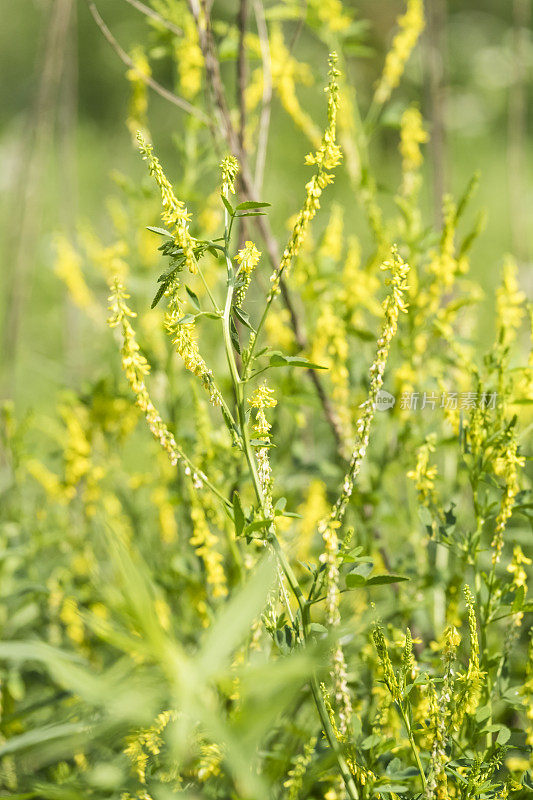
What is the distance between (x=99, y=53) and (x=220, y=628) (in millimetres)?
5535

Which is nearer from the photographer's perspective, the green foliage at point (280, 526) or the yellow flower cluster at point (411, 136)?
the green foliage at point (280, 526)

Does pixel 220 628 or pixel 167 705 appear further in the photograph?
pixel 167 705

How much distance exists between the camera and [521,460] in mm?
619

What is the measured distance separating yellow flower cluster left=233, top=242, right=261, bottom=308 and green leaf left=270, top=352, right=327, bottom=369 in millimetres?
49

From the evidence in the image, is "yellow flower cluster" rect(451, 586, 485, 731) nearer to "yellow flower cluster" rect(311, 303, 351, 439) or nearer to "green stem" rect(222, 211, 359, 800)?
"green stem" rect(222, 211, 359, 800)

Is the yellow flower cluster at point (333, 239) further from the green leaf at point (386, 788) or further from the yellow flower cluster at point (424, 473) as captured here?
the green leaf at point (386, 788)

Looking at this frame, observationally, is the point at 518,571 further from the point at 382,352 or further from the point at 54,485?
the point at 54,485

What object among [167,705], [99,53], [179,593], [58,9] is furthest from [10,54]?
[167,705]

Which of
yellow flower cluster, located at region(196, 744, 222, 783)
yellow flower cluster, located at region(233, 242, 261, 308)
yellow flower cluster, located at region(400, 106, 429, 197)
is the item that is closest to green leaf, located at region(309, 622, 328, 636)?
yellow flower cluster, located at region(196, 744, 222, 783)

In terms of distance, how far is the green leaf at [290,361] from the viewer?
505 millimetres

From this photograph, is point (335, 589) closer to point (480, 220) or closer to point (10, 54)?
point (480, 220)

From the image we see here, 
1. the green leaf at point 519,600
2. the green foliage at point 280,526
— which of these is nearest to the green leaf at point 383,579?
the green foliage at point 280,526

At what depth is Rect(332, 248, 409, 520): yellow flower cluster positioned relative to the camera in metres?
0.53

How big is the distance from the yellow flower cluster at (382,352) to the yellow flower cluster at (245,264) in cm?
9
